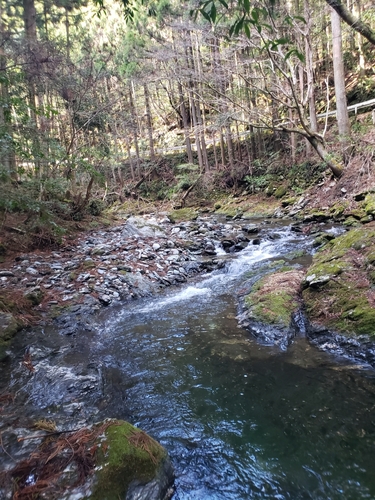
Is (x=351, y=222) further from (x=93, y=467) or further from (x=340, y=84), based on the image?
(x=93, y=467)

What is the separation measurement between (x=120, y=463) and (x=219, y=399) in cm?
139

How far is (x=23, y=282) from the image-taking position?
6188 millimetres

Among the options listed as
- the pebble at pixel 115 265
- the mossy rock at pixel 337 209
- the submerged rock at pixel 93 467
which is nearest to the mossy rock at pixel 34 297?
the pebble at pixel 115 265

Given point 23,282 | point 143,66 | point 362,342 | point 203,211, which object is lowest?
point 362,342

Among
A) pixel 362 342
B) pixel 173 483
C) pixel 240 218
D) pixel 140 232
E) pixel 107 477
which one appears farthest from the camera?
pixel 240 218

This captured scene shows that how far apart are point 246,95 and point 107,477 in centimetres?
1970

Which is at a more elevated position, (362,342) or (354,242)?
(354,242)

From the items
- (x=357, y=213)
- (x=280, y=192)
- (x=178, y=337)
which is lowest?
(x=178, y=337)

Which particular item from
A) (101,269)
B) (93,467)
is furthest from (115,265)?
(93,467)

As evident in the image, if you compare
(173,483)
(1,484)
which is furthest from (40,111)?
(173,483)

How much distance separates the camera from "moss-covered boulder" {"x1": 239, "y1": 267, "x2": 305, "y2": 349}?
4.21 m

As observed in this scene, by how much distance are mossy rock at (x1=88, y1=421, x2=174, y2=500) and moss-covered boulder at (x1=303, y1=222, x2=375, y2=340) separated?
8.95ft

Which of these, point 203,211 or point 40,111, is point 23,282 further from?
point 203,211

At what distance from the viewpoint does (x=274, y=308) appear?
15.2ft
